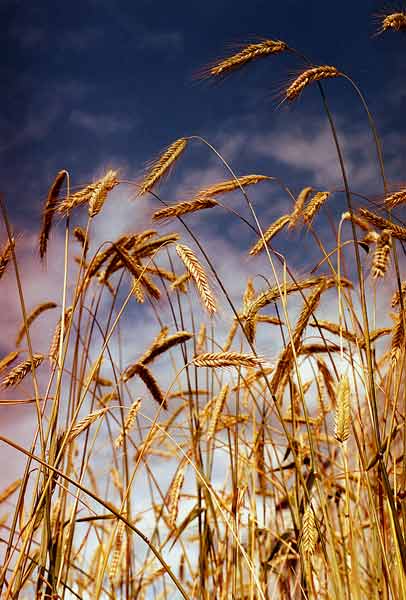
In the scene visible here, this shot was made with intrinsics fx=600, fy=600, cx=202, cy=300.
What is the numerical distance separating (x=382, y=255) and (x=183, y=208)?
0.84 metres

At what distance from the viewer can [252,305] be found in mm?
2330

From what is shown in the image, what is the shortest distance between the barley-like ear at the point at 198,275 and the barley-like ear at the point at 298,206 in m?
0.65

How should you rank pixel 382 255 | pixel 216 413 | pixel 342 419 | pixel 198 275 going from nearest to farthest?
pixel 342 419 < pixel 198 275 < pixel 382 255 < pixel 216 413

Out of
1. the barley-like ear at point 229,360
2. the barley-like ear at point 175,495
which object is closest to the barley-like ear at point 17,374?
the barley-like ear at point 229,360

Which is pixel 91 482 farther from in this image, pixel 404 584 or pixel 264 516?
pixel 404 584

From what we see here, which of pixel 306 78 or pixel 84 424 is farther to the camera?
pixel 306 78

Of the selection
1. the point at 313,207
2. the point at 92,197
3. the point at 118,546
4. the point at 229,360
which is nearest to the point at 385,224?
the point at 313,207

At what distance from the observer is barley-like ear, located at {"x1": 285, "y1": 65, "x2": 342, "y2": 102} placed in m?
2.48

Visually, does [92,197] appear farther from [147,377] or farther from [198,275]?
[147,377]

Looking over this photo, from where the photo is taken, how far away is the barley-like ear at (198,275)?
2.08 metres

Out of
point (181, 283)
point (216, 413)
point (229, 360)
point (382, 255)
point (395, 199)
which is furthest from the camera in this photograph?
point (181, 283)

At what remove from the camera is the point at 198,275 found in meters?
2.20

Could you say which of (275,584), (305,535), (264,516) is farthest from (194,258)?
(275,584)

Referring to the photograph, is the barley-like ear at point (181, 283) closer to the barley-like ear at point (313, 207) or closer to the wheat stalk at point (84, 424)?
the barley-like ear at point (313, 207)
